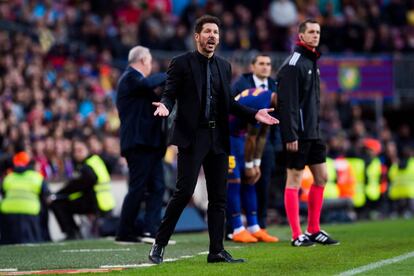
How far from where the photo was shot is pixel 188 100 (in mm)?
10688

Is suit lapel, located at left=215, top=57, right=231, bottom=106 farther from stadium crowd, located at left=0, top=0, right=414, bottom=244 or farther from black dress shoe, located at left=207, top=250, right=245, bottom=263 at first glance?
stadium crowd, located at left=0, top=0, right=414, bottom=244

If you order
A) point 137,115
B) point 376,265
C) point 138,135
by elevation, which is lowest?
point 376,265

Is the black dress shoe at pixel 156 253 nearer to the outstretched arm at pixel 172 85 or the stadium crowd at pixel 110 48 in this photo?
the outstretched arm at pixel 172 85

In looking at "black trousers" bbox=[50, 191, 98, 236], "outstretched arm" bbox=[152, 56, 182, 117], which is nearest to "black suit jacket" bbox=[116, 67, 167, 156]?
"outstretched arm" bbox=[152, 56, 182, 117]

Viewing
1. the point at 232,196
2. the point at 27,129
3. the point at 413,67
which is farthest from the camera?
the point at 413,67

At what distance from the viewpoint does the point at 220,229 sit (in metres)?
10.7

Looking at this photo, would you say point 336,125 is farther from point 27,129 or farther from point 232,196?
point 232,196

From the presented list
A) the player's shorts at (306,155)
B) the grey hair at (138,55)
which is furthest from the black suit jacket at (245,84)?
the player's shorts at (306,155)

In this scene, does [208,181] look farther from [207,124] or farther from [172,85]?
[172,85]

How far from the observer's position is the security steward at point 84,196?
18328mm

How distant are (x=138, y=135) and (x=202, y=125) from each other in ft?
10.1

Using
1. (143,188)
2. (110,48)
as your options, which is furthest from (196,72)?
(110,48)

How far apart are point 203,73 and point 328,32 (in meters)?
20.3

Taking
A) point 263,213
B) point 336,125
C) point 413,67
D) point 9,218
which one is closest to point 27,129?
point 9,218
